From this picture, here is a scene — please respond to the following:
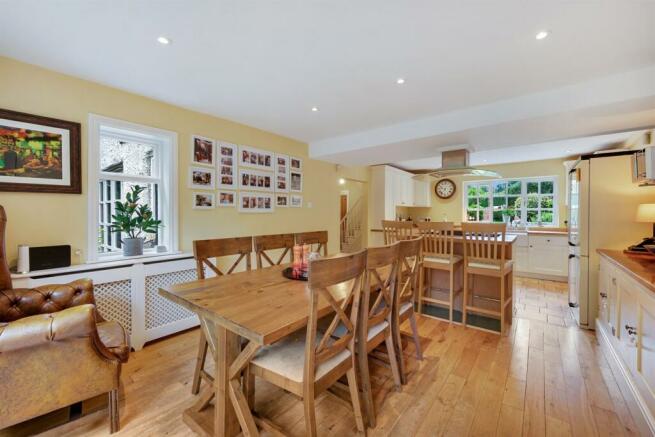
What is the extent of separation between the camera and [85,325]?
1.32 m

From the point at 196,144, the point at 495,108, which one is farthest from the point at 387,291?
the point at 196,144

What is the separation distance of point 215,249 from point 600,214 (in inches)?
146

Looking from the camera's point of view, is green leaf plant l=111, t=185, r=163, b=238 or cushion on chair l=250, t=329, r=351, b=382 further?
green leaf plant l=111, t=185, r=163, b=238

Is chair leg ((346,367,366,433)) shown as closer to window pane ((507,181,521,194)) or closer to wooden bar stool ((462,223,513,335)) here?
wooden bar stool ((462,223,513,335))

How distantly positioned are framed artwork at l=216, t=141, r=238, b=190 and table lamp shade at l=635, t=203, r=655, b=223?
13.4 feet

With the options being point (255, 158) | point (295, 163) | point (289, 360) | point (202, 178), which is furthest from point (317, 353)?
point (295, 163)

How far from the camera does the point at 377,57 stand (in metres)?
1.94

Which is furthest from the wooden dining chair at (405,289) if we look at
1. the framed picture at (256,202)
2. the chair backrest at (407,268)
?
the framed picture at (256,202)

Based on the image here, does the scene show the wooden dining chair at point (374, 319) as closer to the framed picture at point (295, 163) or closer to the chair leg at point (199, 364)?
the chair leg at point (199, 364)

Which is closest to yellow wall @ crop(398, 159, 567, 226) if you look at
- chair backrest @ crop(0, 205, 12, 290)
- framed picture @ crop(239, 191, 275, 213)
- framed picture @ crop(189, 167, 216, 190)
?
framed picture @ crop(239, 191, 275, 213)

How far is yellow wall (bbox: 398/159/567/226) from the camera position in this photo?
17.4 feet

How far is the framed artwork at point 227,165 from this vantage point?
320cm

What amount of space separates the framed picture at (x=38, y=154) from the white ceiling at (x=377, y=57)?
0.46 m

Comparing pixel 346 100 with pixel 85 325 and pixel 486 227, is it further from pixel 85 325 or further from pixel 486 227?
pixel 85 325
